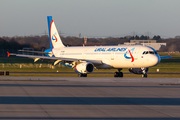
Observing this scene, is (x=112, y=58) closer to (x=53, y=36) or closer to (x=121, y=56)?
(x=121, y=56)

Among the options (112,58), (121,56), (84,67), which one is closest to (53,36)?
(84,67)

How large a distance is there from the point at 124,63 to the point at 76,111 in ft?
86.7

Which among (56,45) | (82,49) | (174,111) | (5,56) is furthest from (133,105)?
(5,56)

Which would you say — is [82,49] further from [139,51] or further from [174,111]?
[174,111]

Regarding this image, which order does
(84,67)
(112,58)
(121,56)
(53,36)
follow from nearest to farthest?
1. (84,67)
2. (121,56)
3. (112,58)
4. (53,36)

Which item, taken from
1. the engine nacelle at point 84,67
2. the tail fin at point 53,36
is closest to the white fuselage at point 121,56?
the engine nacelle at point 84,67

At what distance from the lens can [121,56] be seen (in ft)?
132

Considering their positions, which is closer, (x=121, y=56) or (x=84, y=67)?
(x=84, y=67)

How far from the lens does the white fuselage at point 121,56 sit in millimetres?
38656

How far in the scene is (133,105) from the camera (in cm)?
1670

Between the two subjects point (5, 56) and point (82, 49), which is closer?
point (82, 49)

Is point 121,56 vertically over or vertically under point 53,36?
under

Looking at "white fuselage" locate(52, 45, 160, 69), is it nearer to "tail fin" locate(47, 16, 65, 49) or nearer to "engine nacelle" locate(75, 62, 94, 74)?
"engine nacelle" locate(75, 62, 94, 74)

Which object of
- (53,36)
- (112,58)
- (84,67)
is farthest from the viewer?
(53,36)
